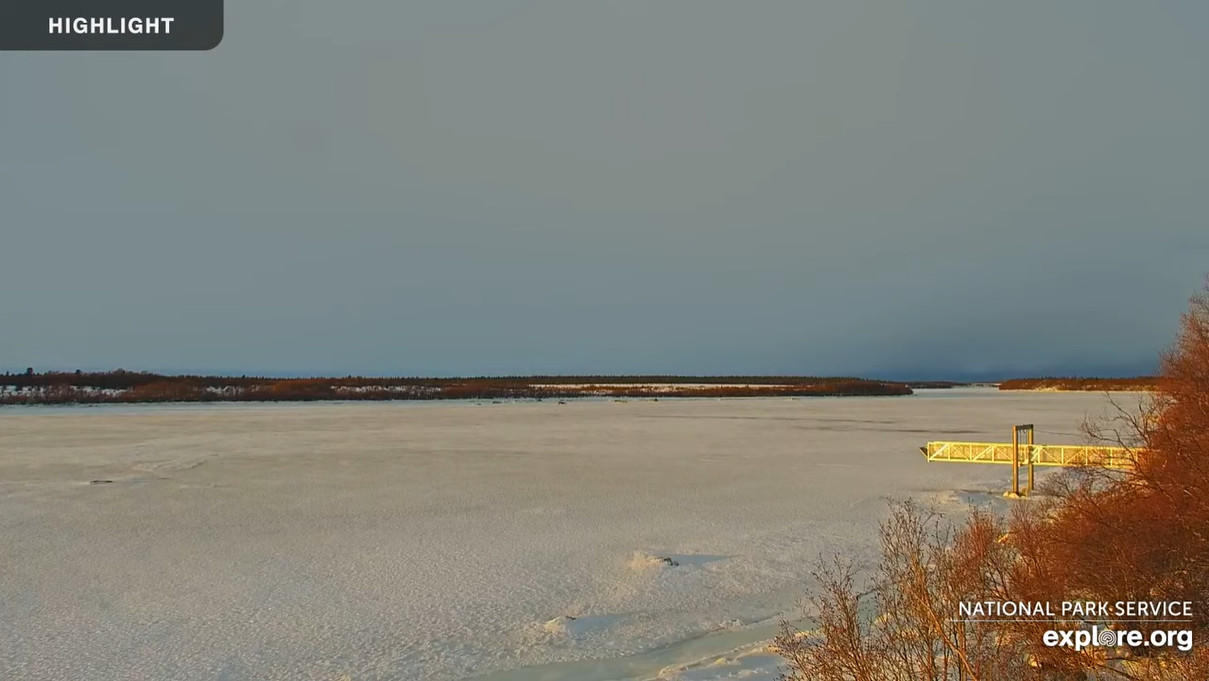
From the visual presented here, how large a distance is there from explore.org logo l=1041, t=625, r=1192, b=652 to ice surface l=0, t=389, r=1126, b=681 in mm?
1928

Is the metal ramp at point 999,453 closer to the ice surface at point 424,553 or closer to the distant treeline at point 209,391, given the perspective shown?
the ice surface at point 424,553

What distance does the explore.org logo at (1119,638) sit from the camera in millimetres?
5215

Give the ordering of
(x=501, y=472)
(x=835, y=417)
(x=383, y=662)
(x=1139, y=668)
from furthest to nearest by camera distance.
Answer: (x=835, y=417) < (x=501, y=472) < (x=383, y=662) < (x=1139, y=668)

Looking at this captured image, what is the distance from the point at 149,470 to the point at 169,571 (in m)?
8.42

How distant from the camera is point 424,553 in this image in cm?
879

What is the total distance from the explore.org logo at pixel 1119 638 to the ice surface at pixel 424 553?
1928mm

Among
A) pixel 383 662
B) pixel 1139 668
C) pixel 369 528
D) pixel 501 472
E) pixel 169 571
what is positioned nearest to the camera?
pixel 1139 668

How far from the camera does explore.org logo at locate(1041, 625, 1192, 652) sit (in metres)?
5.21

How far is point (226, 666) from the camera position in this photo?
18.4 feet

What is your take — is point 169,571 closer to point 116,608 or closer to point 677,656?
point 116,608

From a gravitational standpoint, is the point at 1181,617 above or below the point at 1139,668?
above

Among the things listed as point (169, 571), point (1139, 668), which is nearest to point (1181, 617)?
point (1139, 668)

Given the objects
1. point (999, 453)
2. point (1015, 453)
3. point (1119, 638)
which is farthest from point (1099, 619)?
point (999, 453)

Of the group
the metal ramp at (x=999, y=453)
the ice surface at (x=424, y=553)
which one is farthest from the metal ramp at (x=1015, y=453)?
the ice surface at (x=424, y=553)
